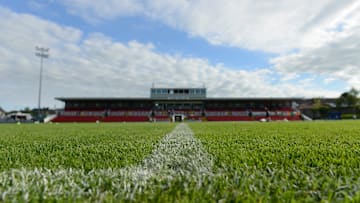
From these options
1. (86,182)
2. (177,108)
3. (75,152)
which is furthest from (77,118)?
(86,182)

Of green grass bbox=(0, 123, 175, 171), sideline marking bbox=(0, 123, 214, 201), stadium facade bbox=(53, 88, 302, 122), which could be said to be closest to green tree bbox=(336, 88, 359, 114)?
stadium facade bbox=(53, 88, 302, 122)

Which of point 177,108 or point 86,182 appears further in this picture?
point 177,108

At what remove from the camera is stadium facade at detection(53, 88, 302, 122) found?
3547 centimetres

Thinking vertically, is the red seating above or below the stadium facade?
below

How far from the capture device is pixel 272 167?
1330 mm

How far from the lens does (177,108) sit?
37719mm

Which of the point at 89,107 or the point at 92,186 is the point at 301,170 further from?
the point at 89,107

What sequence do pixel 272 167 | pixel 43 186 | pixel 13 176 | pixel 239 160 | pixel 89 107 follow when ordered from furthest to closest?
pixel 89 107 < pixel 239 160 < pixel 272 167 < pixel 13 176 < pixel 43 186

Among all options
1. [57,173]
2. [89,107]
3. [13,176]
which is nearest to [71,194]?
[57,173]

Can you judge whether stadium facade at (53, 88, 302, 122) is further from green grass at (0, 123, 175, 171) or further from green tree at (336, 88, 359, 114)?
green grass at (0, 123, 175, 171)

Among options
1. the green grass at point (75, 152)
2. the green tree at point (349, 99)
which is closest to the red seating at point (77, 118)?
the green grass at point (75, 152)

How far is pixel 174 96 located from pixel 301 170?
1461 inches

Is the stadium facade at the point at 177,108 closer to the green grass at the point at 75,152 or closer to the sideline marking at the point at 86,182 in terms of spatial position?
the green grass at the point at 75,152

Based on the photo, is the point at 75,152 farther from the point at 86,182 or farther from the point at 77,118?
the point at 77,118
